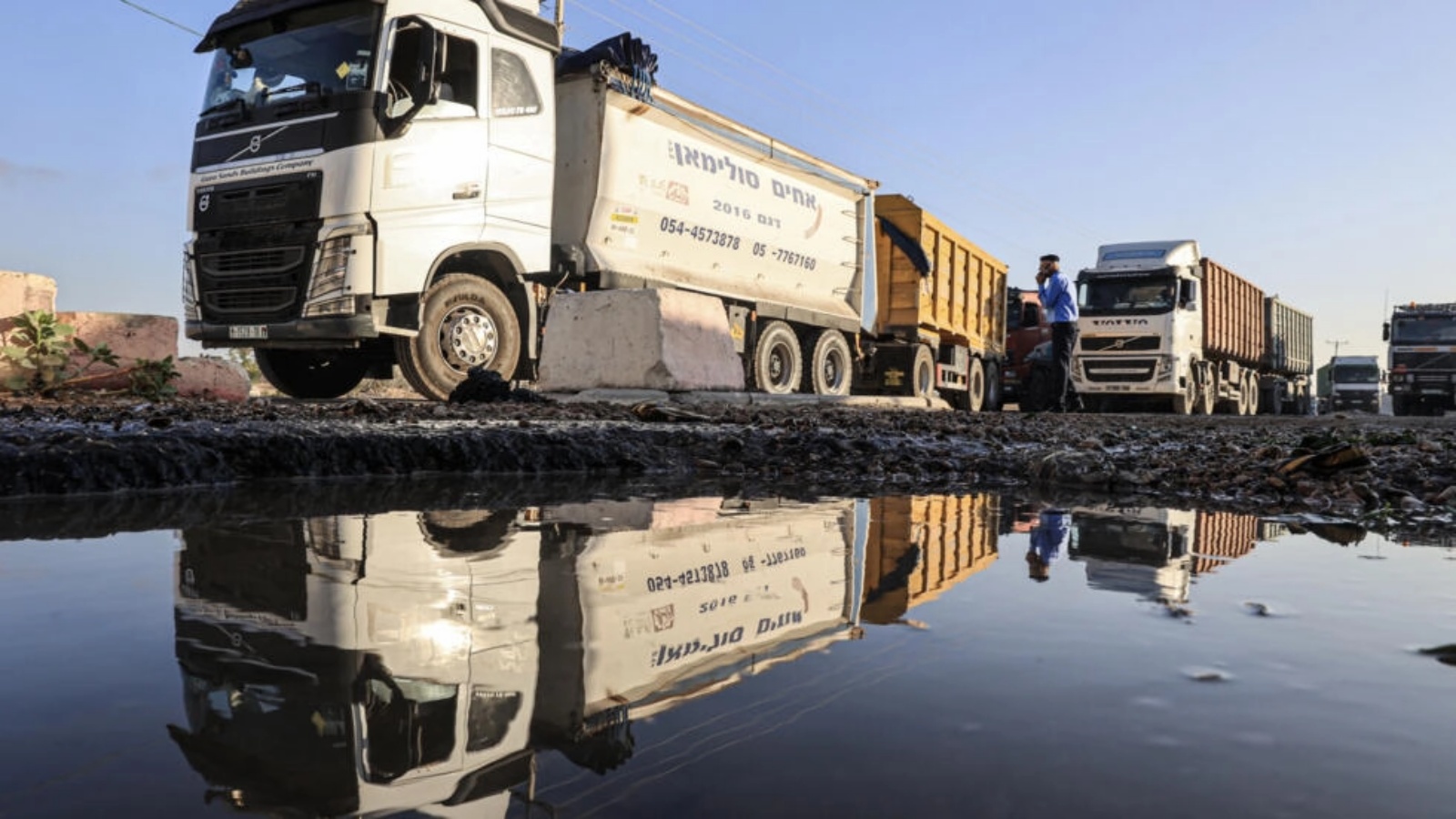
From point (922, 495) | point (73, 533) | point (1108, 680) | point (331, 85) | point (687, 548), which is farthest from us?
point (331, 85)

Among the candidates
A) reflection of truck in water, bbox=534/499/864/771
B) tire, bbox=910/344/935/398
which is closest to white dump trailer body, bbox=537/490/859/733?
reflection of truck in water, bbox=534/499/864/771

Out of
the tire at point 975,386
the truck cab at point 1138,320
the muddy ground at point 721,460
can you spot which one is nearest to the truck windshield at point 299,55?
the muddy ground at point 721,460

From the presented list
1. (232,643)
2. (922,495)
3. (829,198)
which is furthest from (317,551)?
(829,198)

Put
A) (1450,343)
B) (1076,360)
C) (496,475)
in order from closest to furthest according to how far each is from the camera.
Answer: (496,475) → (1076,360) → (1450,343)

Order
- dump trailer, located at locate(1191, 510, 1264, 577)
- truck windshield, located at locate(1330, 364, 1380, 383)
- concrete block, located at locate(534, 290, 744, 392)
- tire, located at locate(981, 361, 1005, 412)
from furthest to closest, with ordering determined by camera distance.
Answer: truck windshield, located at locate(1330, 364, 1380, 383) → tire, located at locate(981, 361, 1005, 412) → concrete block, located at locate(534, 290, 744, 392) → dump trailer, located at locate(1191, 510, 1264, 577)

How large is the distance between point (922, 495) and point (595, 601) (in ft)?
7.01

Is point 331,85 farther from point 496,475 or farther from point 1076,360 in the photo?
point 1076,360

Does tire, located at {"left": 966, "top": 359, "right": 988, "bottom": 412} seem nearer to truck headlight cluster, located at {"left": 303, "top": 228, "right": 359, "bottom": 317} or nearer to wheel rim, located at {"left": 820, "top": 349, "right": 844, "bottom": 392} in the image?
wheel rim, located at {"left": 820, "top": 349, "right": 844, "bottom": 392}

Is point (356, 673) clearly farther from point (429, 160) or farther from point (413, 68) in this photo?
point (413, 68)

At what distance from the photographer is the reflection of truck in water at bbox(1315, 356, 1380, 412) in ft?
119

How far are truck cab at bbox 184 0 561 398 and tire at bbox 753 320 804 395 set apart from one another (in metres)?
3.57

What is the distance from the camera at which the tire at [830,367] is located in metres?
12.6

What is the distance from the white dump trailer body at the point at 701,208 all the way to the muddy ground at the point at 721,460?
14.7ft

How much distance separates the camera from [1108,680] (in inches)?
52.1
